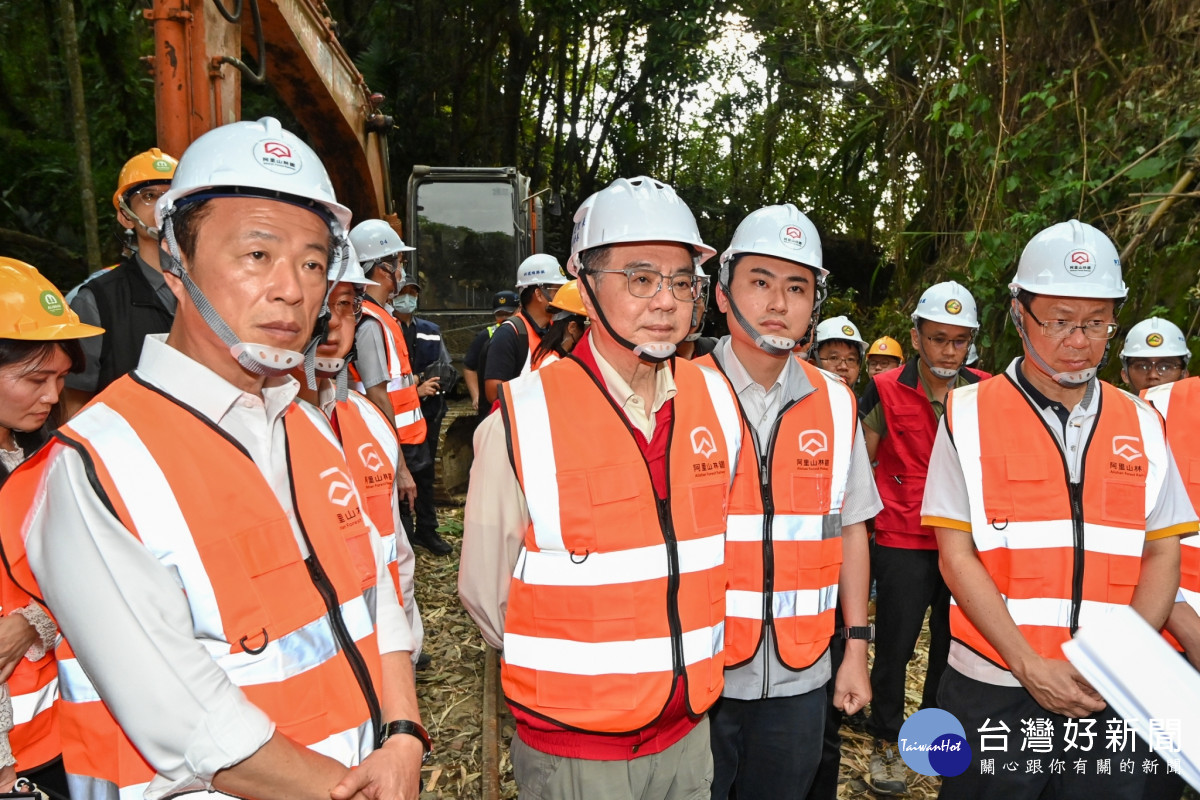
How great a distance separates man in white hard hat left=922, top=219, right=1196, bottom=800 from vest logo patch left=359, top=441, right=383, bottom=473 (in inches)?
75.3

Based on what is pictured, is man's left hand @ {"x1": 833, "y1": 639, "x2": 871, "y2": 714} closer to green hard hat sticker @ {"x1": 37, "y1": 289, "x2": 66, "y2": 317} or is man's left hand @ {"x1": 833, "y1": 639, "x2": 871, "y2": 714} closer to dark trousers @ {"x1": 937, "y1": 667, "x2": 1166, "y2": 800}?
dark trousers @ {"x1": 937, "y1": 667, "x2": 1166, "y2": 800}

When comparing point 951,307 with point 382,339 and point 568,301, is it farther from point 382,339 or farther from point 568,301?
point 382,339

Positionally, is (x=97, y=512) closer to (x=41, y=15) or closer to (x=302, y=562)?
(x=302, y=562)

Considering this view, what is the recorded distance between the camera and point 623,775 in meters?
2.16

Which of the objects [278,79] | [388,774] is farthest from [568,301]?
[388,774]

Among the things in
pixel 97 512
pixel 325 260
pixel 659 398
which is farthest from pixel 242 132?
pixel 659 398

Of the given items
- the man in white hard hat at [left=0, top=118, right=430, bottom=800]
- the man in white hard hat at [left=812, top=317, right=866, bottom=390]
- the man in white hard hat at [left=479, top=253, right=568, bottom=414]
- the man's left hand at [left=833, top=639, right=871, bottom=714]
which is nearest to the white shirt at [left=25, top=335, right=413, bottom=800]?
the man in white hard hat at [left=0, top=118, right=430, bottom=800]

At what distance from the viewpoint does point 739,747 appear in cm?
286

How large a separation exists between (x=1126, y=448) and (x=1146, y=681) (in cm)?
189

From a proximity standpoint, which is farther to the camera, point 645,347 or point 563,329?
point 563,329

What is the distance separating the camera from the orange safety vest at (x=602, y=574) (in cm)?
212

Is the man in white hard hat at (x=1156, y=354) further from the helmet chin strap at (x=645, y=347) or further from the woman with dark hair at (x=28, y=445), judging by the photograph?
the woman with dark hair at (x=28, y=445)

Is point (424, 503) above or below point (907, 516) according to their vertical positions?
below

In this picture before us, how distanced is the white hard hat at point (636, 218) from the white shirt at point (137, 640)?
1.41m
